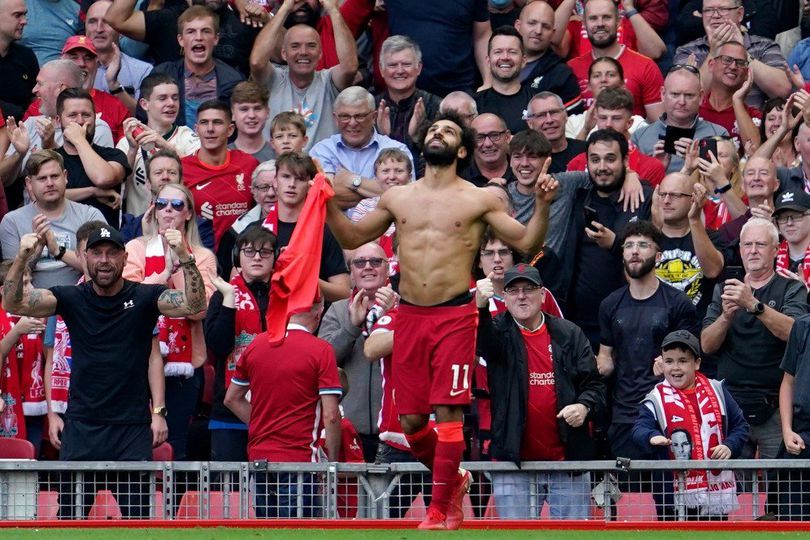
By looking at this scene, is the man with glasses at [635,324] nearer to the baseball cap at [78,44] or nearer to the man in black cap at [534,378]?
the man in black cap at [534,378]

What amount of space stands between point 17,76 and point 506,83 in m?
4.81

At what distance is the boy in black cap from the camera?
1105cm

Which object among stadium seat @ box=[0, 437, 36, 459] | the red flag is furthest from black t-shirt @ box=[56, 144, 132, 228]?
the red flag

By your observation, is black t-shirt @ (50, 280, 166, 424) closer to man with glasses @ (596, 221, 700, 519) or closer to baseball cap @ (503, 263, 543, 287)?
baseball cap @ (503, 263, 543, 287)

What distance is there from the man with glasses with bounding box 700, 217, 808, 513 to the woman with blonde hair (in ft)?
12.7

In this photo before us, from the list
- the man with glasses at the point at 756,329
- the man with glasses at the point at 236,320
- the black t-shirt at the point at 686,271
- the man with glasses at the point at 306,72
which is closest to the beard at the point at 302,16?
the man with glasses at the point at 306,72

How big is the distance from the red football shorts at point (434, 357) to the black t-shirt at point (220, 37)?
666 centimetres

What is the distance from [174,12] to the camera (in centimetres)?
1664

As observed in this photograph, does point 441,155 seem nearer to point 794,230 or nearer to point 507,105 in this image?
point 794,230

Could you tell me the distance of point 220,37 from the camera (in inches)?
645

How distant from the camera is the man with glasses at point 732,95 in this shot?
15.0 meters

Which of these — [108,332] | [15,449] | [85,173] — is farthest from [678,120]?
[15,449]

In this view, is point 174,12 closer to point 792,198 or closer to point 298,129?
point 298,129

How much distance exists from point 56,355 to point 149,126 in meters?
3.10
